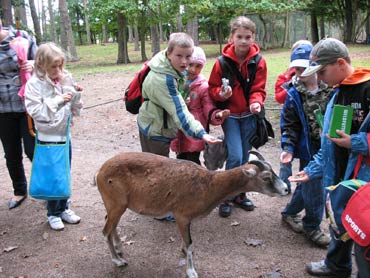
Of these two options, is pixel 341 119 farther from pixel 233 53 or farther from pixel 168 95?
pixel 233 53

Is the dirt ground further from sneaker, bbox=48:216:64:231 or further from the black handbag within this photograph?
the black handbag

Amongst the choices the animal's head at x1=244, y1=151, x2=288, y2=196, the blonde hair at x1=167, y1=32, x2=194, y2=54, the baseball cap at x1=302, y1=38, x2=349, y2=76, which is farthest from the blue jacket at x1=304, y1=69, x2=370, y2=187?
the blonde hair at x1=167, y1=32, x2=194, y2=54

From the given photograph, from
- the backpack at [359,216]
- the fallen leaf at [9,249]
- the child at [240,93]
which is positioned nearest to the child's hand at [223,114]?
the child at [240,93]

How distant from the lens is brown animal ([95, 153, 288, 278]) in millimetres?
3730

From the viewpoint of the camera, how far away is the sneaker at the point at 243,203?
16.6 ft

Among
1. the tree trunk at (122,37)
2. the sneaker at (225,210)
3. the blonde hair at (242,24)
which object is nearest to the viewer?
the blonde hair at (242,24)

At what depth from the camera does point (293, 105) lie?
4.13 meters

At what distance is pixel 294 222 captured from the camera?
4.59 meters

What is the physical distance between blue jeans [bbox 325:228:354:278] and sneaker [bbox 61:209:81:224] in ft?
9.39

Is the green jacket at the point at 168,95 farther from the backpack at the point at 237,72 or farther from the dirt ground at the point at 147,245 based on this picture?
the dirt ground at the point at 147,245

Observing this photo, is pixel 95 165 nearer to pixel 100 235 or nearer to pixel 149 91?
pixel 100 235


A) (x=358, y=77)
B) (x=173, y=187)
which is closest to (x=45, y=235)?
(x=173, y=187)

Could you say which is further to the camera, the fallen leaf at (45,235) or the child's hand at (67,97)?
the fallen leaf at (45,235)

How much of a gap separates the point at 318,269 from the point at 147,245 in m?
1.77
